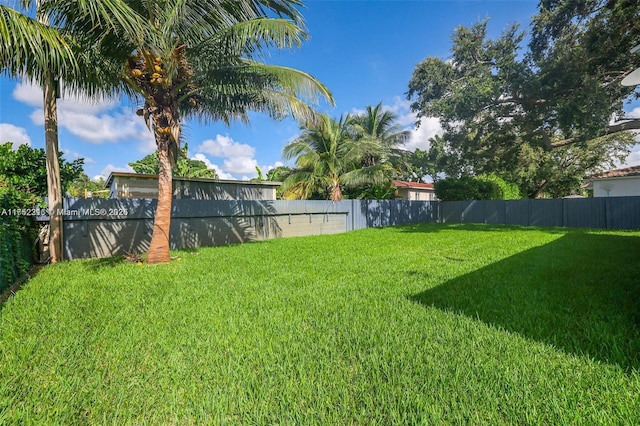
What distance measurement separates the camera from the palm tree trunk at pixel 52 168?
19.6 feet

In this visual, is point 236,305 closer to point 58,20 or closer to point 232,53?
point 232,53

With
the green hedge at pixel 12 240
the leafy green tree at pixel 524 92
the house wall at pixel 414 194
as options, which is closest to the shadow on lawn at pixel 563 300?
the green hedge at pixel 12 240

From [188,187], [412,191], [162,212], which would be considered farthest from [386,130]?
[162,212]

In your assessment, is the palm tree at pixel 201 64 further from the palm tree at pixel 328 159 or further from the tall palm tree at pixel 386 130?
the tall palm tree at pixel 386 130

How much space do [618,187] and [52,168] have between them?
24.3 meters

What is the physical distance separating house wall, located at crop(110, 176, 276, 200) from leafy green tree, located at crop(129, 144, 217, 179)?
67 cm

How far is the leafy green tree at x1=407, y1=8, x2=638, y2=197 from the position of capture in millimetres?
9727

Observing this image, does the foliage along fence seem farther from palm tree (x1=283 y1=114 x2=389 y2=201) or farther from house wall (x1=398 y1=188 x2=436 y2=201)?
house wall (x1=398 y1=188 x2=436 y2=201)

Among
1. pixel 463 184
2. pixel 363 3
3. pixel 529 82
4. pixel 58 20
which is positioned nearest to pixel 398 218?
pixel 463 184

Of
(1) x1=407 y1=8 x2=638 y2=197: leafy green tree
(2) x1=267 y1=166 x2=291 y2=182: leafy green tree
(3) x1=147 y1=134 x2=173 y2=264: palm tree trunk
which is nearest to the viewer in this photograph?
(3) x1=147 y1=134 x2=173 y2=264: palm tree trunk

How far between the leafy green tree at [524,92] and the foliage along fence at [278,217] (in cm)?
244

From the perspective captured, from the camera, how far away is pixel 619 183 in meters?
16.4

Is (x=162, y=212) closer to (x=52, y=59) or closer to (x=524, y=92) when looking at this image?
(x=52, y=59)

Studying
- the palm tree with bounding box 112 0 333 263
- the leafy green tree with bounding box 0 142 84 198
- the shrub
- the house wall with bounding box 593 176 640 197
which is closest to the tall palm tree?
the shrub
